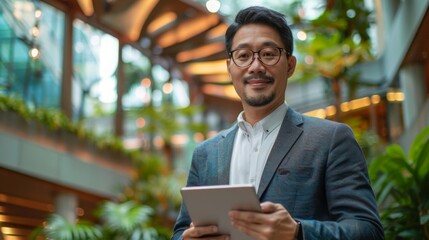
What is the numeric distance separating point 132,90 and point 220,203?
19286 mm

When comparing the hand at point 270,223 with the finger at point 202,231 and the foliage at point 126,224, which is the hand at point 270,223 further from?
the foliage at point 126,224

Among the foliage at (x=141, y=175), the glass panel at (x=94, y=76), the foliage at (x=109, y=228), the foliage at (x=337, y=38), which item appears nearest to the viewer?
the foliage at (x=109, y=228)

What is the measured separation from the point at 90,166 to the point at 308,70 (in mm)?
5277

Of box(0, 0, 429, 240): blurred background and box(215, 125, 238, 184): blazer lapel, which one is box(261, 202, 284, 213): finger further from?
box(0, 0, 429, 240): blurred background

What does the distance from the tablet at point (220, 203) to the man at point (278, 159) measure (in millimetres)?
25

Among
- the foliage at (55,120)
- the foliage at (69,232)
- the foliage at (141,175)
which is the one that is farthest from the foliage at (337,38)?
the foliage at (69,232)

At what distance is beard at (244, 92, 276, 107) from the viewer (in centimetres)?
223

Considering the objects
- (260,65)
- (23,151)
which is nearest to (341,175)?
(260,65)

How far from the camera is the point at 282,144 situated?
7.27ft

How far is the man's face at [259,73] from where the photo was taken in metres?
2.22

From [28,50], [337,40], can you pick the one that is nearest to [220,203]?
[337,40]

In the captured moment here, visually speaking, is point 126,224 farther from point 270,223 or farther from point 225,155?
point 270,223

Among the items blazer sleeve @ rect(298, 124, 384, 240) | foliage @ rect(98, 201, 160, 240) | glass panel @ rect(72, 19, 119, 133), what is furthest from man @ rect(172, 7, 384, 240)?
glass panel @ rect(72, 19, 119, 133)

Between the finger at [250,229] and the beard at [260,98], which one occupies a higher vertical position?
the beard at [260,98]
